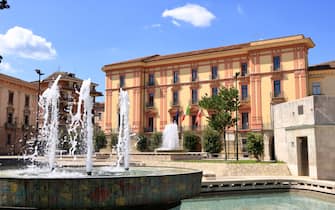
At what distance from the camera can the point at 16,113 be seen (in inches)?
1866

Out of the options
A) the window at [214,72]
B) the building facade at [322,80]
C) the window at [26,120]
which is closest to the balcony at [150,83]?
the window at [214,72]

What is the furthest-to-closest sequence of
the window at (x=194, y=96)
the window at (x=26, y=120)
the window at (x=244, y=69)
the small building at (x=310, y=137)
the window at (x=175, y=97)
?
the window at (x=26, y=120) → the window at (x=175, y=97) → the window at (x=194, y=96) → the window at (x=244, y=69) → the small building at (x=310, y=137)

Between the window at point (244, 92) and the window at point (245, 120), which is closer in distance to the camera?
the window at point (245, 120)

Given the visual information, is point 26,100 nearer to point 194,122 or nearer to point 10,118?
point 10,118

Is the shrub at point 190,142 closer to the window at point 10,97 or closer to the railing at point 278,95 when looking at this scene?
the railing at point 278,95

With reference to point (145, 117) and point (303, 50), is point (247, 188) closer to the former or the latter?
point (303, 50)

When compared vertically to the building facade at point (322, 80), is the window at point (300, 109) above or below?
below

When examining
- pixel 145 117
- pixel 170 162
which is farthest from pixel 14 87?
pixel 170 162

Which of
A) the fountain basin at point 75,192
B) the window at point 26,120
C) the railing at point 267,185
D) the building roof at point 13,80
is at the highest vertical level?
the building roof at point 13,80

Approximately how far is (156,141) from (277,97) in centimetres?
1510

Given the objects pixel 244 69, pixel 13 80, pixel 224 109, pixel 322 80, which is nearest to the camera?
pixel 224 109

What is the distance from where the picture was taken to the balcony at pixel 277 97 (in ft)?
126

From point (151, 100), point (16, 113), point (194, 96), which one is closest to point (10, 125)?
point (16, 113)

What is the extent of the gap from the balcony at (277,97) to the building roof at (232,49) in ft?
17.4
